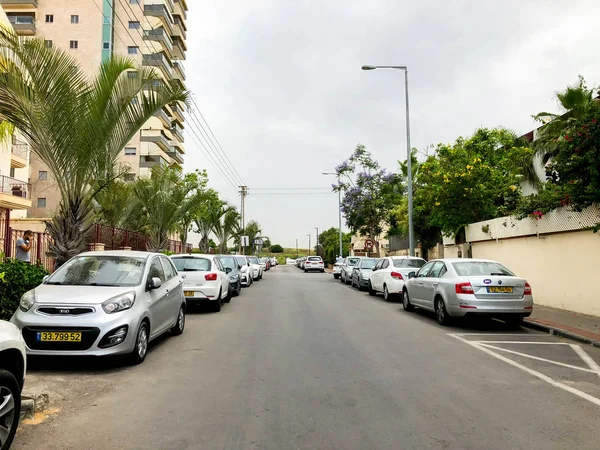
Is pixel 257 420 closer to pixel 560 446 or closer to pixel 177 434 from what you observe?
pixel 177 434

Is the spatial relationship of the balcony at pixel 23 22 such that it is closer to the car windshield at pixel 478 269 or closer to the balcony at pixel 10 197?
the balcony at pixel 10 197

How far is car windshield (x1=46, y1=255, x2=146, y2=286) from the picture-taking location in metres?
7.44

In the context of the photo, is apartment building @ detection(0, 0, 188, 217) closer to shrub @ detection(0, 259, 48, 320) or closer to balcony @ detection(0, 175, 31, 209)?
balcony @ detection(0, 175, 31, 209)

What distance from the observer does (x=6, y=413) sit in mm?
3701

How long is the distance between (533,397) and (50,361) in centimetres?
625

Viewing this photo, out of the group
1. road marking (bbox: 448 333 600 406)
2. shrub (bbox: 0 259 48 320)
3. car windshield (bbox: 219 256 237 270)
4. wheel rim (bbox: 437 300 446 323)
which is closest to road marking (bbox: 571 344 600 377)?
road marking (bbox: 448 333 600 406)

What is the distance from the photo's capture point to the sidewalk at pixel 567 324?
937 cm

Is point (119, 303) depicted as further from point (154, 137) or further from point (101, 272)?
point (154, 137)

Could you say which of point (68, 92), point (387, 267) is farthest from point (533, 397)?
point (387, 267)

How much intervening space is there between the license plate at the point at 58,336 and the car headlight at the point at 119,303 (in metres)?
0.48

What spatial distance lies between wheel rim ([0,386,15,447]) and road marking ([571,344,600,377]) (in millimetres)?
6912

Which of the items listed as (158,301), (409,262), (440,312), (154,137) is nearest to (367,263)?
(409,262)

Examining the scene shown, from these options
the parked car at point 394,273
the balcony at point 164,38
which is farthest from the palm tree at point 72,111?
the balcony at point 164,38

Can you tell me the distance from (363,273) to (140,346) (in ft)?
51.2
